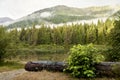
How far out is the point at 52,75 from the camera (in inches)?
783

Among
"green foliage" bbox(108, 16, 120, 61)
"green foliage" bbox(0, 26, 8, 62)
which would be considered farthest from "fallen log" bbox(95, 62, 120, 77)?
"green foliage" bbox(0, 26, 8, 62)

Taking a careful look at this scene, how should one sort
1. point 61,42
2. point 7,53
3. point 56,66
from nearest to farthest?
1. point 56,66
2. point 7,53
3. point 61,42

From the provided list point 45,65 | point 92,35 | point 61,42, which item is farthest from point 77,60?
point 61,42

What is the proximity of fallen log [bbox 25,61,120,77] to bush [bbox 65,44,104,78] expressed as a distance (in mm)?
491

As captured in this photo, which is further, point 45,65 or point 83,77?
point 45,65

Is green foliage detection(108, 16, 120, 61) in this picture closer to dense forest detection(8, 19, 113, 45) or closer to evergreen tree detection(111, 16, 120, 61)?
evergreen tree detection(111, 16, 120, 61)

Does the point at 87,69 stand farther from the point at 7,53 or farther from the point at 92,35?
the point at 92,35

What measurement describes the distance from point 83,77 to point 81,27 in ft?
424

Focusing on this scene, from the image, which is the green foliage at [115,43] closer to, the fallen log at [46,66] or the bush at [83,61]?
the bush at [83,61]

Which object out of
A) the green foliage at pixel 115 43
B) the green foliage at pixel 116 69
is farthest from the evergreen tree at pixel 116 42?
the green foliage at pixel 116 69

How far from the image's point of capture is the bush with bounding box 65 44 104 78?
18.3 metres

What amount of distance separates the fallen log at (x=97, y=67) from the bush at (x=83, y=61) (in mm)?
491

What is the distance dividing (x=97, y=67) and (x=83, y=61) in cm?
110

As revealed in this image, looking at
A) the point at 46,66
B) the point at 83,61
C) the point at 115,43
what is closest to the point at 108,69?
the point at 83,61
